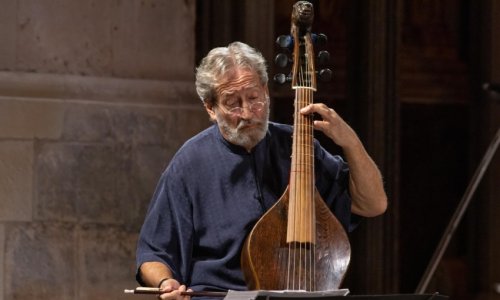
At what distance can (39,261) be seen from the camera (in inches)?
251

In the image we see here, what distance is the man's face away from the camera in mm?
4719

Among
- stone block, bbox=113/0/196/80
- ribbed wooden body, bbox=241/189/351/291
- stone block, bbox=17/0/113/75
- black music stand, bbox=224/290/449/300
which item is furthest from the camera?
stone block, bbox=113/0/196/80

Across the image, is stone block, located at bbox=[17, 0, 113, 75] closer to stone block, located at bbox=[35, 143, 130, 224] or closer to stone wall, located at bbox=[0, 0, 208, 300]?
stone wall, located at bbox=[0, 0, 208, 300]

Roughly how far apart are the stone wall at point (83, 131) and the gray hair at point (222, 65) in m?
1.76

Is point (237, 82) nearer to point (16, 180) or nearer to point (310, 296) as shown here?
point (310, 296)

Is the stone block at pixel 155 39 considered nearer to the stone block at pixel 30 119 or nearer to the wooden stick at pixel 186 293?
the stone block at pixel 30 119

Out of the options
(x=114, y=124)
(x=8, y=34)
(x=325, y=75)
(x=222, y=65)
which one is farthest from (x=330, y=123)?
(x=8, y=34)

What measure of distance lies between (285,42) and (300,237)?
2.13 feet

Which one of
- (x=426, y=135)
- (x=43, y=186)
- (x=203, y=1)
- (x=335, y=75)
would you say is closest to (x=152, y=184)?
(x=43, y=186)

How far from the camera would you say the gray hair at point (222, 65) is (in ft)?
15.6

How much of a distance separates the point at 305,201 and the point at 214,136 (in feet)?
1.56

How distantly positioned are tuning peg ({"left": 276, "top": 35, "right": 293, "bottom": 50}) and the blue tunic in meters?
0.32

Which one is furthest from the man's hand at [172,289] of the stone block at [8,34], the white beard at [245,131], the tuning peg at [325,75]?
the stone block at [8,34]

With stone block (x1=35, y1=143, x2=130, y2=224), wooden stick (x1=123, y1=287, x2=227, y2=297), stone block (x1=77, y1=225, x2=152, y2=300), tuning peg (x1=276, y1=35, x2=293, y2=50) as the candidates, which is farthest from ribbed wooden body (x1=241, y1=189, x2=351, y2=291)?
stone block (x1=35, y1=143, x2=130, y2=224)
